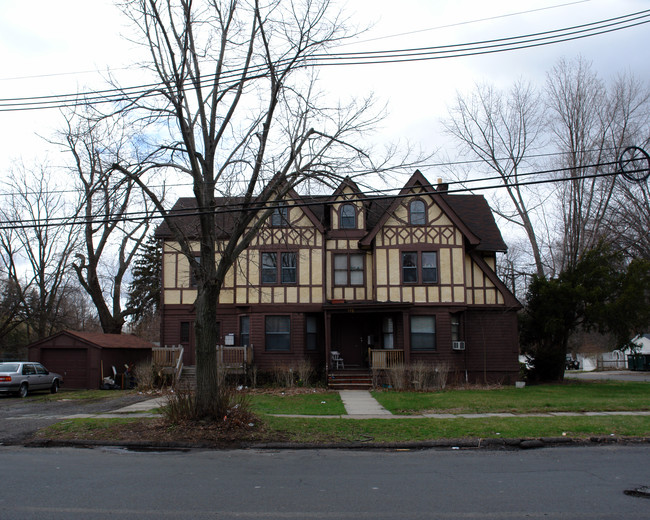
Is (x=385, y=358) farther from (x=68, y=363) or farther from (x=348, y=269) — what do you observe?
(x=68, y=363)

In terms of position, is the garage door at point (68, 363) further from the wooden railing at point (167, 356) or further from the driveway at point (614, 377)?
the driveway at point (614, 377)

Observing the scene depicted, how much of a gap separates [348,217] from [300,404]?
11193 millimetres

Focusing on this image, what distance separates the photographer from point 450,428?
40.9 ft

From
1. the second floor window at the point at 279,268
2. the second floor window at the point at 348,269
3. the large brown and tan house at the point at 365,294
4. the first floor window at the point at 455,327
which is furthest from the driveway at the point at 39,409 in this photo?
the first floor window at the point at 455,327

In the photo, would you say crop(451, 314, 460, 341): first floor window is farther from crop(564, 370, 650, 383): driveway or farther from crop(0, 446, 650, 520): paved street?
crop(0, 446, 650, 520): paved street

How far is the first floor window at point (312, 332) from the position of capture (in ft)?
85.1

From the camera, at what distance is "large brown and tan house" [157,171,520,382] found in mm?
24969

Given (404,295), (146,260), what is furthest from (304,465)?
(146,260)

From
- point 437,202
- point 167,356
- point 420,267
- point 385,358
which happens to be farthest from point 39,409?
point 437,202

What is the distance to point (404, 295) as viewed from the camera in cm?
2512

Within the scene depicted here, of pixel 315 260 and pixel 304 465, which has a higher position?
pixel 315 260

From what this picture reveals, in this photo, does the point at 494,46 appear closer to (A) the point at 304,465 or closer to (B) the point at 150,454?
(A) the point at 304,465

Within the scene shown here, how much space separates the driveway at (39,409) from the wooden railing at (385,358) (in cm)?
920

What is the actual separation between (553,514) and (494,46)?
419 inches
